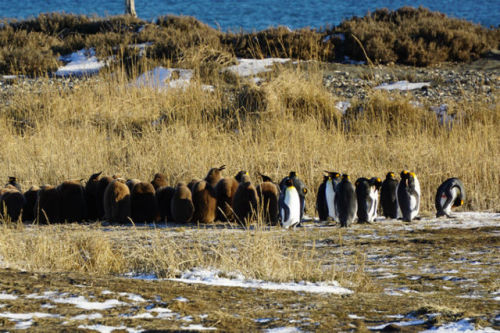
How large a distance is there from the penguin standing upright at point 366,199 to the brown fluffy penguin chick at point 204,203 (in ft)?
5.42

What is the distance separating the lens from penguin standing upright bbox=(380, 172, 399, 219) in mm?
8281

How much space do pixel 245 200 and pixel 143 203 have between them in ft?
4.02

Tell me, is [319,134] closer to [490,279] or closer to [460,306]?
[490,279]

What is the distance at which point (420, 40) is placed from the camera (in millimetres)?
18531

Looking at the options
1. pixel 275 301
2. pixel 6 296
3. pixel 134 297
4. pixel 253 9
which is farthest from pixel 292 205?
pixel 253 9

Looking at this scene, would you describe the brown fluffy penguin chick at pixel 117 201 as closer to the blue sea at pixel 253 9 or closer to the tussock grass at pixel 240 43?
the tussock grass at pixel 240 43

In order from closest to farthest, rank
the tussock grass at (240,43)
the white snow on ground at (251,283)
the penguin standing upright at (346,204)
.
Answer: the white snow on ground at (251,283) → the penguin standing upright at (346,204) → the tussock grass at (240,43)

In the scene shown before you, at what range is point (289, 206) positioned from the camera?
7.61 m

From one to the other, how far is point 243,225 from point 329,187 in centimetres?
113

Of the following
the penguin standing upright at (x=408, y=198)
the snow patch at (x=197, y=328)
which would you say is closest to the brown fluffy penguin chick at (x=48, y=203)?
the penguin standing upright at (x=408, y=198)

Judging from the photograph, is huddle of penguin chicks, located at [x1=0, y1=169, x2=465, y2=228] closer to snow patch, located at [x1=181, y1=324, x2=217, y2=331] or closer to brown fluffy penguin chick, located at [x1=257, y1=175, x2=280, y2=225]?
brown fluffy penguin chick, located at [x1=257, y1=175, x2=280, y2=225]

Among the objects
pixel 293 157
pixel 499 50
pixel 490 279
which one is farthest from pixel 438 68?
pixel 490 279

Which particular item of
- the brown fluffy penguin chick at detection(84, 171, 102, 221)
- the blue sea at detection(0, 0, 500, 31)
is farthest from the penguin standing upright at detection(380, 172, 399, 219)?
the blue sea at detection(0, 0, 500, 31)

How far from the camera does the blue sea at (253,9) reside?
53500 mm
